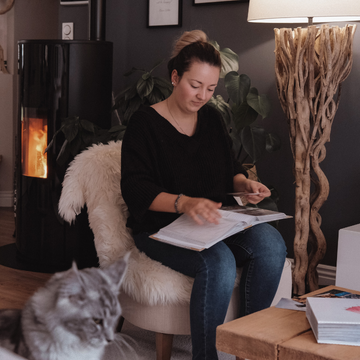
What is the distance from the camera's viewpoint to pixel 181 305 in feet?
4.60

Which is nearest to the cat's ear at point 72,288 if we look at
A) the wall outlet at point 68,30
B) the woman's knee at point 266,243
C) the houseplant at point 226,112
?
the woman's knee at point 266,243

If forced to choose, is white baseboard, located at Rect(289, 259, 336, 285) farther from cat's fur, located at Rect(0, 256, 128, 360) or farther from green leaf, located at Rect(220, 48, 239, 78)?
cat's fur, located at Rect(0, 256, 128, 360)

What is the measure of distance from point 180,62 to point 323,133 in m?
0.97

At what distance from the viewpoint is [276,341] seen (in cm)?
94

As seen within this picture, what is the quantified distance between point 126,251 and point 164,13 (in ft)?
6.50

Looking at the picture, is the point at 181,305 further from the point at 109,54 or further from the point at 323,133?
the point at 109,54

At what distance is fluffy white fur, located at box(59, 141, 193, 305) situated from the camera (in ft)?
4.45

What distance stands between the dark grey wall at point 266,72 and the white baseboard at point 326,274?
0.03m

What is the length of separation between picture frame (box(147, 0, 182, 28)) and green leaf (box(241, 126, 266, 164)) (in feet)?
3.26

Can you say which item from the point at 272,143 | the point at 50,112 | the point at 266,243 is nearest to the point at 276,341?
the point at 266,243

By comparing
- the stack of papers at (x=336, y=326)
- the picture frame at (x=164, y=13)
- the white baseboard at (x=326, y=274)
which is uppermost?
the picture frame at (x=164, y=13)

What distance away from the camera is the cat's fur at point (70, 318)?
245mm

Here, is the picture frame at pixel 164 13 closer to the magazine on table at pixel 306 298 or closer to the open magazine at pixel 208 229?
the open magazine at pixel 208 229

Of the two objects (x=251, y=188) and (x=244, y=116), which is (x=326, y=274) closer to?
(x=244, y=116)
